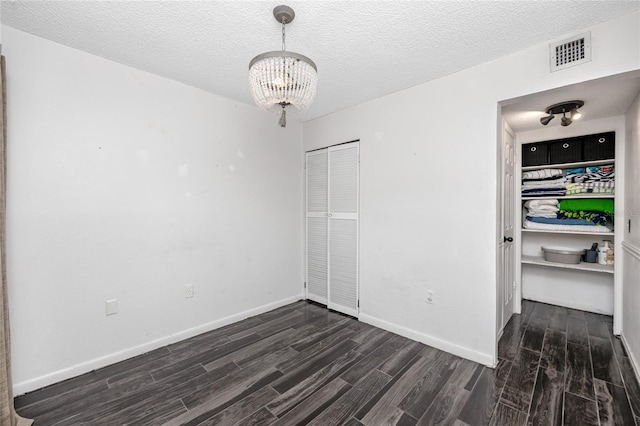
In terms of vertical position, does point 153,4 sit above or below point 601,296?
above

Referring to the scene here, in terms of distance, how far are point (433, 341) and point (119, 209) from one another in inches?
116

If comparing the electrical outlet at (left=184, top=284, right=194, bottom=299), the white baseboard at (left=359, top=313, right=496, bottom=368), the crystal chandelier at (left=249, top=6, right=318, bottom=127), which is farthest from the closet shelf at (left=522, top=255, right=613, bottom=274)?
the electrical outlet at (left=184, top=284, right=194, bottom=299)

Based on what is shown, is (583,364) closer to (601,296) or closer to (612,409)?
(612,409)

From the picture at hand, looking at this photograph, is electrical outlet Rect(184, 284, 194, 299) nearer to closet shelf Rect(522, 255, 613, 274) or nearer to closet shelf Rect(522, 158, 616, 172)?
closet shelf Rect(522, 255, 613, 274)

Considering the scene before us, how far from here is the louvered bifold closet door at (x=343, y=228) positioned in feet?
10.6

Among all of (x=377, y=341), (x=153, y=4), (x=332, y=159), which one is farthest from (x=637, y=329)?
(x=153, y=4)

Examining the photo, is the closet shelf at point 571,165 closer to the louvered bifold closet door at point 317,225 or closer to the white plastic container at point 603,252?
the white plastic container at point 603,252

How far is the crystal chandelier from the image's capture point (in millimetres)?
1393

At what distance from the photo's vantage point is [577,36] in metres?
1.85

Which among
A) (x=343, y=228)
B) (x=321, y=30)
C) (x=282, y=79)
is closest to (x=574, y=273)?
(x=343, y=228)

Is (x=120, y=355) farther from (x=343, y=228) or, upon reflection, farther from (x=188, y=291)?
(x=343, y=228)

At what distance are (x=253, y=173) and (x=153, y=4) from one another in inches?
71.0

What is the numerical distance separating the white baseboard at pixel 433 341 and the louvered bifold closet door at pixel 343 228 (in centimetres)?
29

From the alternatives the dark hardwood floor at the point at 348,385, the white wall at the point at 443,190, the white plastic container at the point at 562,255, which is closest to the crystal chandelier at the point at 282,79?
the white wall at the point at 443,190
